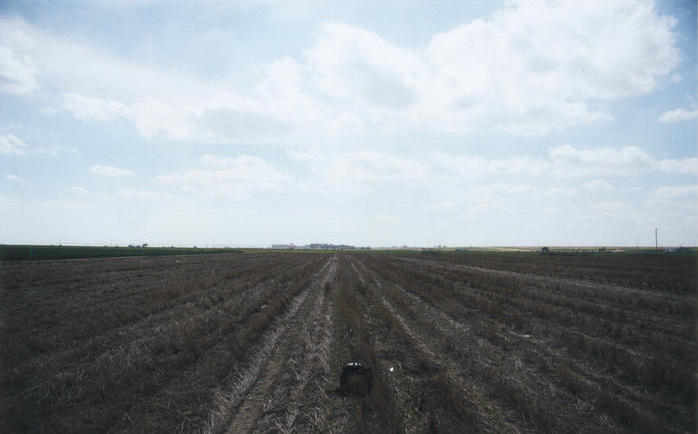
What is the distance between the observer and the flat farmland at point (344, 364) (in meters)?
4.64

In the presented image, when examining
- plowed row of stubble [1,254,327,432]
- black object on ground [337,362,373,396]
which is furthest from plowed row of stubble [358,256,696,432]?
plowed row of stubble [1,254,327,432]

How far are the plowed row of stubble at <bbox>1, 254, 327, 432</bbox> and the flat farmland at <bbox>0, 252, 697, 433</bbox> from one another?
38 millimetres

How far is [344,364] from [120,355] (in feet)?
18.6

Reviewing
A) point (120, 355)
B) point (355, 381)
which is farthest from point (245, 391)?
point (120, 355)

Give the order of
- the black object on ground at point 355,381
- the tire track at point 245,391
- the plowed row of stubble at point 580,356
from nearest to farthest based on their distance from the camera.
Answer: the tire track at point 245,391 < the plowed row of stubble at point 580,356 < the black object on ground at point 355,381

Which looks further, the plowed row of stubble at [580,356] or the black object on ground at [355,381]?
the black object on ground at [355,381]

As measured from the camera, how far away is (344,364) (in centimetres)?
661

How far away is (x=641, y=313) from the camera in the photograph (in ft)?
36.0

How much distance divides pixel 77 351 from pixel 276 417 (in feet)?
20.7

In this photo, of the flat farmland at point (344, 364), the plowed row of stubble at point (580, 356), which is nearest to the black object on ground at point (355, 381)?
the flat farmland at point (344, 364)

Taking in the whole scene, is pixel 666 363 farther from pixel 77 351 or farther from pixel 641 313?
pixel 77 351

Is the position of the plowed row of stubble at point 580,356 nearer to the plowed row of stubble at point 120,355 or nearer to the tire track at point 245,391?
the tire track at point 245,391

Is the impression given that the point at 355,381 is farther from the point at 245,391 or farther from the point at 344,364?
the point at 245,391

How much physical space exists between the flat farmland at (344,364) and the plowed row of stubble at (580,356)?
0.04 metres
